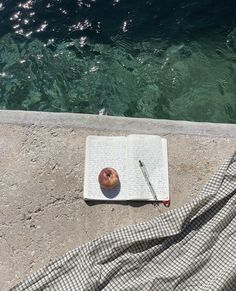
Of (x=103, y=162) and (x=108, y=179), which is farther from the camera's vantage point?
(x=103, y=162)

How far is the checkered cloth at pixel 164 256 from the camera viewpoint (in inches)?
133

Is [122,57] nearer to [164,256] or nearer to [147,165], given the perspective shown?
[147,165]

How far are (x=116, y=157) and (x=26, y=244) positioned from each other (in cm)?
92

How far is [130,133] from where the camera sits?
4.19m

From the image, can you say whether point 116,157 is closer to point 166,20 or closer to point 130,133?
point 130,133

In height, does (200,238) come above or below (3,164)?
below

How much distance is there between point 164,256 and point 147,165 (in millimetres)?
777

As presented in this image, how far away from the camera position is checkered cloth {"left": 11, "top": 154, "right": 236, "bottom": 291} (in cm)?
337

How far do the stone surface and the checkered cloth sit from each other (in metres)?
0.25

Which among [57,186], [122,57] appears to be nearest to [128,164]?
[57,186]

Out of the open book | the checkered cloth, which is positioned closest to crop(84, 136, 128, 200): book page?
the open book

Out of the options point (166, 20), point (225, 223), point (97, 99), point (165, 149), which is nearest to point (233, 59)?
point (166, 20)

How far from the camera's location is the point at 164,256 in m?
3.48

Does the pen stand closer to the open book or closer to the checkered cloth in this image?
the open book
